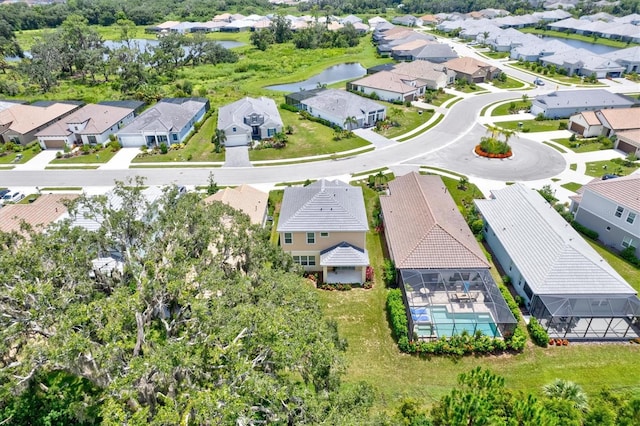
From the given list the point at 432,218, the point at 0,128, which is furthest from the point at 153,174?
the point at 432,218

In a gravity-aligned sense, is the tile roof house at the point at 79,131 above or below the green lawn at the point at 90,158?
above

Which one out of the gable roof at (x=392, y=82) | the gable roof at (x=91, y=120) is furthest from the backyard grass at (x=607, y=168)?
the gable roof at (x=91, y=120)

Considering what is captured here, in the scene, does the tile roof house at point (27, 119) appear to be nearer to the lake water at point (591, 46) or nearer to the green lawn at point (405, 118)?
the green lawn at point (405, 118)

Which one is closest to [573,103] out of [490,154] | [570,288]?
[490,154]

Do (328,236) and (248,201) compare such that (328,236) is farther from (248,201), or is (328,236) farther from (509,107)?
(509,107)

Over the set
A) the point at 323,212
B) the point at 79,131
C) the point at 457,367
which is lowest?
the point at 457,367

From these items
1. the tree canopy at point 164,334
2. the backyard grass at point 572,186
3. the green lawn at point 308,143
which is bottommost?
the backyard grass at point 572,186

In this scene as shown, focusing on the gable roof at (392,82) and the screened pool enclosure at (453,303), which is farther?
the gable roof at (392,82)
